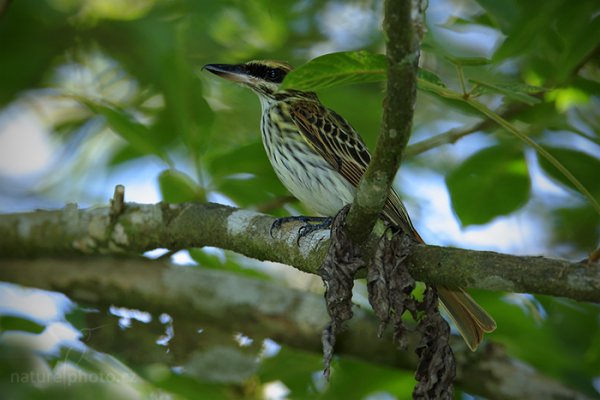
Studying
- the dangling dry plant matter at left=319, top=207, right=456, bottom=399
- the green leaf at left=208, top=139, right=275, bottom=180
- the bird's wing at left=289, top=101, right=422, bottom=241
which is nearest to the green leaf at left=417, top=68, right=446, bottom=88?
the dangling dry plant matter at left=319, top=207, right=456, bottom=399

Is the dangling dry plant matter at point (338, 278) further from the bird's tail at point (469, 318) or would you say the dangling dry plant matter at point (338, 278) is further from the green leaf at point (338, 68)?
the bird's tail at point (469, 318)

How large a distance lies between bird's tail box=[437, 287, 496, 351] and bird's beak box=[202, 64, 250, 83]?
64.9 inches

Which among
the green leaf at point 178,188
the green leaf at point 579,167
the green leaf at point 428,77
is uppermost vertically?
the green leaf at point 428,77

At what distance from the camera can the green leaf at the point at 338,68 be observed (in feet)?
6.79

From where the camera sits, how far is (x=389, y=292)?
2.34 m

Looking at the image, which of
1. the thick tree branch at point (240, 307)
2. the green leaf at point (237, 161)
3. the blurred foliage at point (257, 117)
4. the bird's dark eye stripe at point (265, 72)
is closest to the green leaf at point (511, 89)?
the blurred foliage at point (257, 117)

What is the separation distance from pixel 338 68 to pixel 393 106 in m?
0.19

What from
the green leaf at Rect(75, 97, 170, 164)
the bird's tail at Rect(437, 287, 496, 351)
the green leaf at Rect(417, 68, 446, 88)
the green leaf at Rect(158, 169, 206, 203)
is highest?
the green leaf at Rect(417, 68, 446, 88)

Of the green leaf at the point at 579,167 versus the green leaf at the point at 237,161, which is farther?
the green leaf at the point at 237,161

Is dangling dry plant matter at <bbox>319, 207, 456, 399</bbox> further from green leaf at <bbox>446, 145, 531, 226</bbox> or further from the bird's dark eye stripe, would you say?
the bird's dark eye stripe

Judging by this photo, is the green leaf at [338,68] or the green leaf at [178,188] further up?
the green leaf at [338,68]

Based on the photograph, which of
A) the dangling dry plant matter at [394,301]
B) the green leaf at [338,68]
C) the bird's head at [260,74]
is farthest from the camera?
the bird's head at [260,74]

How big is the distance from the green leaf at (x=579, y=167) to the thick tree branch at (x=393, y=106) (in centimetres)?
125

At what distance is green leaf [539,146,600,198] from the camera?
3332mm
